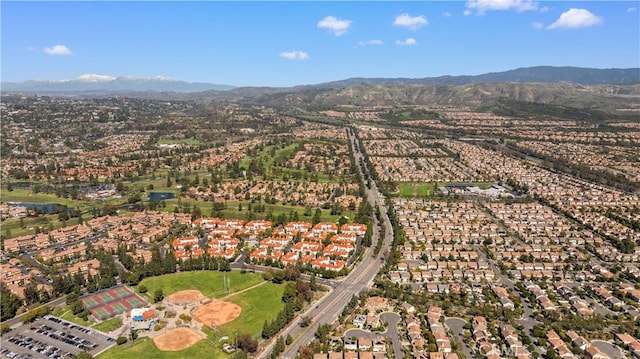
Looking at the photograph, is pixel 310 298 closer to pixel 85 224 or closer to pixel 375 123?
pixel 85 224

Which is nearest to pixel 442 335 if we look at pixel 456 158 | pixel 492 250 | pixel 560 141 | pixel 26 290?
pixel 492 250

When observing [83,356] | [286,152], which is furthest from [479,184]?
[83,356]

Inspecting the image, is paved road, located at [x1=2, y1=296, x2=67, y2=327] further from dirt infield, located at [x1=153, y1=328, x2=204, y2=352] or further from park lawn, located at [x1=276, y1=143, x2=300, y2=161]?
park lawn, located at [x1=276, y1=143, x2=300, y2=161]

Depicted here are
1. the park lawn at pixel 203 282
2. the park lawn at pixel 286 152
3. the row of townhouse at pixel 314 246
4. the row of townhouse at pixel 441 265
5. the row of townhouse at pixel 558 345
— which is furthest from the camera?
the park lawn at pixel 286 152

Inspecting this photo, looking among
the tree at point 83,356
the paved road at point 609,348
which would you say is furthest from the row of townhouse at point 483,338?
the tree at point 83,356

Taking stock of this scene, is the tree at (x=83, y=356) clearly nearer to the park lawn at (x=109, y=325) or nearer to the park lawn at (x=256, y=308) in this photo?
the park lawn at (x=109, y=325)
